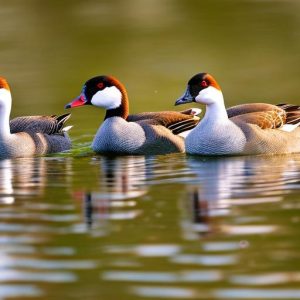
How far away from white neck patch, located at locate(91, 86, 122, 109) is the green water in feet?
2.57

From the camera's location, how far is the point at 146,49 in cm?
2884

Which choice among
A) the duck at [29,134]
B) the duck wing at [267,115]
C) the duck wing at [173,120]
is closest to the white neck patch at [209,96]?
the duck wing at [267,115]

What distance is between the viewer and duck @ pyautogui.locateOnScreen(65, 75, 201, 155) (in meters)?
18.1

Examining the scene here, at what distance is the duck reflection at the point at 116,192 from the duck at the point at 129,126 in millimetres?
854

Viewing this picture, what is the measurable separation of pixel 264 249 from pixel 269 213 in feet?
5.31

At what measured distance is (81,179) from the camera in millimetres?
14906

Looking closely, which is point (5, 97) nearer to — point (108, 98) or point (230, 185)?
point (108, 98)

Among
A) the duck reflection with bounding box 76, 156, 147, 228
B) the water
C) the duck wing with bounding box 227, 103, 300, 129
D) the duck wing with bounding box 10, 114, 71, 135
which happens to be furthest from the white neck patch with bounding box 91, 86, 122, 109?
the water

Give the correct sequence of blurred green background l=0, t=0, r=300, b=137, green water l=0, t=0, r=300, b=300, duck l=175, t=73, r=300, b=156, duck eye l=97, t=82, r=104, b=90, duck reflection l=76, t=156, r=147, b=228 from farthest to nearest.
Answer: blurred green background l=0, t=0, r=300, b=137 < duck eye l=97, t=82, r=104, b=90 < duck l=175, t=73, r=300, b=156 < duck reflection l=76, t=156, r=147, b=228 < green water l=0, t=0, r=300, b=300

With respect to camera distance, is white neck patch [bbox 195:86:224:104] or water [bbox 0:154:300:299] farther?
white neck patch [bbox 195:86:224:104]

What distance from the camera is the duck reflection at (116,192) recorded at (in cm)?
1202

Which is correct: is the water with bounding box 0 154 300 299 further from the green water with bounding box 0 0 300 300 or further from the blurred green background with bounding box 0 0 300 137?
the blurred green background with bounding box 0 0 300 137

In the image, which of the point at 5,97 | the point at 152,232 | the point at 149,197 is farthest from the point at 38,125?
the point at 152,232

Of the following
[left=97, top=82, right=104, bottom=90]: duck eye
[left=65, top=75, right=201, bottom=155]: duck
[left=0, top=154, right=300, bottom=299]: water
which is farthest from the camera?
[left=97, top=82, right=104, bottom=90]: duck eye
